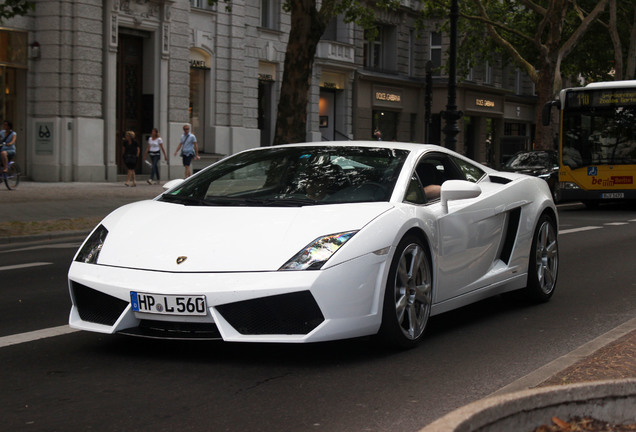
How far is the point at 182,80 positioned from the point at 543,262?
24.7 m

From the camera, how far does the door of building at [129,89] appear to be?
30.1 m

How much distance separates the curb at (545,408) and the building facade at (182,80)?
22.5m

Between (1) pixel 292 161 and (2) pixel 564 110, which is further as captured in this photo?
(2) pixel 564 110

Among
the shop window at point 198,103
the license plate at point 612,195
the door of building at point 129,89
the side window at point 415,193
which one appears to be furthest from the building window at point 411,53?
the side window at point 415,193

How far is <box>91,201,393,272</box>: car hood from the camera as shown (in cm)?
535

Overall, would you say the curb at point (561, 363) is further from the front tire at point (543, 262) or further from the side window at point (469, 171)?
the side window at point (469, 171)

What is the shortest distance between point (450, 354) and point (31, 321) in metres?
2.88

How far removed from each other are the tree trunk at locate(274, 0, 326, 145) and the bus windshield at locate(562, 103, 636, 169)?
6.00 meters

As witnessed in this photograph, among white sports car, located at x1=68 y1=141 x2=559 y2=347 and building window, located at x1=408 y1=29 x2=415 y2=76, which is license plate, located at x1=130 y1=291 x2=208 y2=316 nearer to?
white sports car, located at x1=68 y1=141 x2=559 y2=347

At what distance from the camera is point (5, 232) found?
14.1 metres

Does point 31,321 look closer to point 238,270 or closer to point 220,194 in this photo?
point 220,194

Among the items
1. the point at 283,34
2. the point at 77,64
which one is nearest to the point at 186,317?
the point at 77,64

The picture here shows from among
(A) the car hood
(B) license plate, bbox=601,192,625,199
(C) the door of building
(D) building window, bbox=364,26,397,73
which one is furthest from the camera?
(D) building window, bbox=364,26,397,73

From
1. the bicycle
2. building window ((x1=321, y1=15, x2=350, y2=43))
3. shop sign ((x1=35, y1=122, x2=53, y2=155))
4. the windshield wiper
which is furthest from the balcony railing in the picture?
the windshield wiper
